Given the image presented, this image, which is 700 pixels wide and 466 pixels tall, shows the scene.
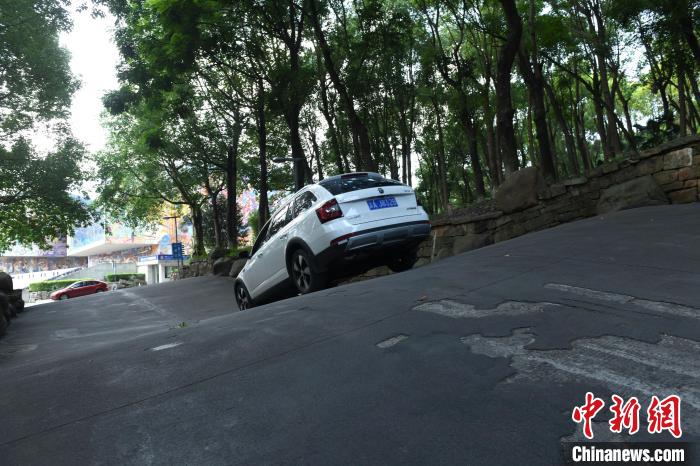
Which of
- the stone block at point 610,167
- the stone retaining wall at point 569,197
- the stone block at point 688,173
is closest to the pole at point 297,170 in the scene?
the stone retaining wall at point 569,197

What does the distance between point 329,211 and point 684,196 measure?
8.55m

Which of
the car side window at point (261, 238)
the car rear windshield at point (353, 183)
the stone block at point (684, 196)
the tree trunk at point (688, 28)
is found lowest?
the stone block at point (684, 196)

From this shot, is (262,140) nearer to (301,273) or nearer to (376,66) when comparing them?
(376,66)

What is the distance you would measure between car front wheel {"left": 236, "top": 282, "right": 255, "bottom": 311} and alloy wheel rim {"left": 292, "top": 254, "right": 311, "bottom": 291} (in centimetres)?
198

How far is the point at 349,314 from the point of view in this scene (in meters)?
4.66

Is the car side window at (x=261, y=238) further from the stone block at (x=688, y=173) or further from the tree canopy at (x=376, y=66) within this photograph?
the stone block at (x=688, y=173)

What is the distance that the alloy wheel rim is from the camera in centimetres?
749

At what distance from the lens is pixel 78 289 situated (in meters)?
35.3

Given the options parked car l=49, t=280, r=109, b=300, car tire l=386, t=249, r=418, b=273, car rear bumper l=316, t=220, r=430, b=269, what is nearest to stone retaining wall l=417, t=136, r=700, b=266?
car tire l=386, t=249, r=418, b=273

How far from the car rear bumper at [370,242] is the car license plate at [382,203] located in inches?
12.8

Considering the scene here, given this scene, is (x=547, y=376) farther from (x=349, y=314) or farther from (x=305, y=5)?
(x=305, y=5)

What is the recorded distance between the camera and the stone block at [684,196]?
10445mm

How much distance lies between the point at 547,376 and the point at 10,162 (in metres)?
24.3

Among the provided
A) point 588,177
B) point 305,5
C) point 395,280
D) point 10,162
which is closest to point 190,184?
point 10,162
